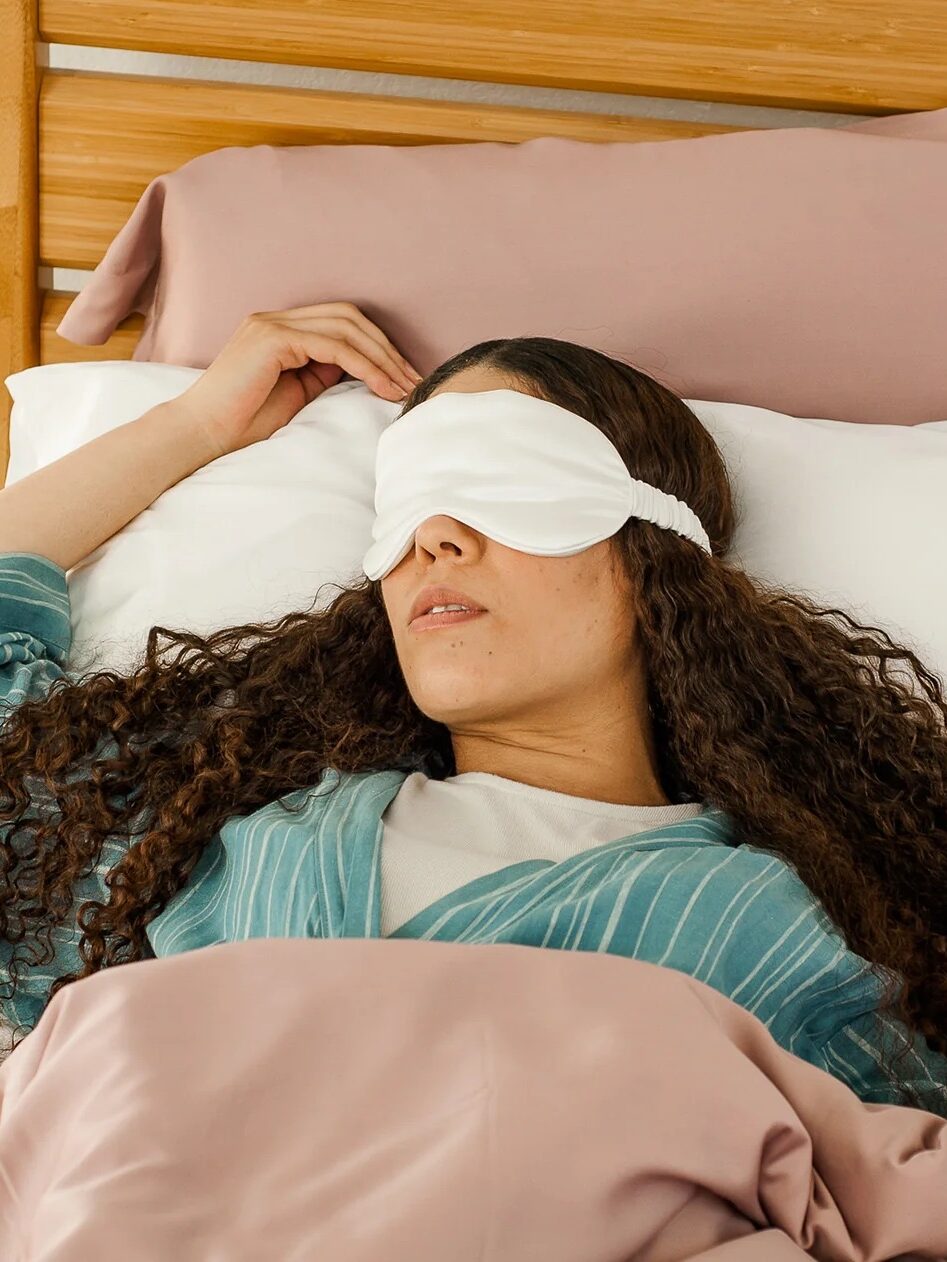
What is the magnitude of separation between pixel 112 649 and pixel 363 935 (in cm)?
51

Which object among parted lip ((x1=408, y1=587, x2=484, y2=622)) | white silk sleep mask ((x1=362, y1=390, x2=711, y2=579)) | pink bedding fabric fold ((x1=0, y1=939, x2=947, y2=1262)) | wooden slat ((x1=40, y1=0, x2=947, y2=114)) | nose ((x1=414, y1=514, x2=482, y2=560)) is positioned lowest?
pink bedding fabric fold ((x1=0, y1=939, x2=947, y2=1262))

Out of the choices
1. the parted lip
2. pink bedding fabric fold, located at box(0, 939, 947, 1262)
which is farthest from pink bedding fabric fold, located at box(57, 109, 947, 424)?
pink bedding fabric fold, located at box(0, 939, 947, 1262)

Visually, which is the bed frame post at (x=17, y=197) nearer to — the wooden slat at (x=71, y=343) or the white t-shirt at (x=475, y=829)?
the wooden slat at (x=71, y=343)

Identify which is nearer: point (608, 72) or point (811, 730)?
point (811, 730)

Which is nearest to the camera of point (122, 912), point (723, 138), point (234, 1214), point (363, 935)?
point (234, 1214)

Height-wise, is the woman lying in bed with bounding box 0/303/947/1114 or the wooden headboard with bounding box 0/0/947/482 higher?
the wooden headboard with bounding box 0/0/947/482

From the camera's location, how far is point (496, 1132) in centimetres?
71

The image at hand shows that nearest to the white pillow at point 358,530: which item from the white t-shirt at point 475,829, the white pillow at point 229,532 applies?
the white pillow at point 229,532

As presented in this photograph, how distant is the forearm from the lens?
1356 millimetres

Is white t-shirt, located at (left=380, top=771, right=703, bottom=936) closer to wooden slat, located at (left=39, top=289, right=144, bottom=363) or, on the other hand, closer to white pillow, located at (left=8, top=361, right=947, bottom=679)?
white pillow, located at (left=8, top=361, right=947, bottom=679)

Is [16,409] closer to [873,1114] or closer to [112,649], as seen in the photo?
[112,649]

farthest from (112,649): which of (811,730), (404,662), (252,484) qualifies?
(811,730)

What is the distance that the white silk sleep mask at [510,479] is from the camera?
116cm

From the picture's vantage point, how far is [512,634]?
1135mm
